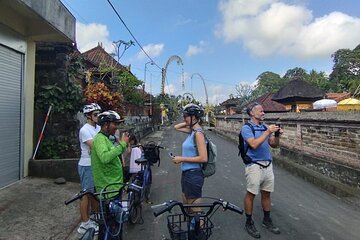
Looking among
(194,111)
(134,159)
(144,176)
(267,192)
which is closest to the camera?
(194,111)

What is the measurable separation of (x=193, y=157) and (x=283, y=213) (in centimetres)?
289

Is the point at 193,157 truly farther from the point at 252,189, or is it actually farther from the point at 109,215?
the point at 252,189

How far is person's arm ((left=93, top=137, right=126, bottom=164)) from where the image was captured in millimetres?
3625

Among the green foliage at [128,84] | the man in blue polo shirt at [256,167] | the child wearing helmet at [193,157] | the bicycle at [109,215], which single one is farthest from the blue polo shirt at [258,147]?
the green foliage at [128,84]

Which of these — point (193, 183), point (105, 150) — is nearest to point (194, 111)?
point (193, 183)

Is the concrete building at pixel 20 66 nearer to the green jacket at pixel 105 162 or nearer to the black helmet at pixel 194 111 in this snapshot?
the green jacket at pixel 105 162

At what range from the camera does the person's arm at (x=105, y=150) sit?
3625mm

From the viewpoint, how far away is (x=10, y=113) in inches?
274

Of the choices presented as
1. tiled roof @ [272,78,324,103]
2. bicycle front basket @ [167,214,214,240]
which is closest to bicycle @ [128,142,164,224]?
bicycle front basket @ [167,214,214,240]

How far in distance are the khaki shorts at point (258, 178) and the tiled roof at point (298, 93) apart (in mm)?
19183

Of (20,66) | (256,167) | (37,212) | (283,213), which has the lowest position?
(283,213)

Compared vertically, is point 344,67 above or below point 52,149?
above

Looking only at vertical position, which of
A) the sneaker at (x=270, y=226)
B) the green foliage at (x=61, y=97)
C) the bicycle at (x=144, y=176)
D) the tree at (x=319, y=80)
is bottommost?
the sneaker at (x=270, y=226)

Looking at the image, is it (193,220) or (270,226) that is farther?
(270,226)
